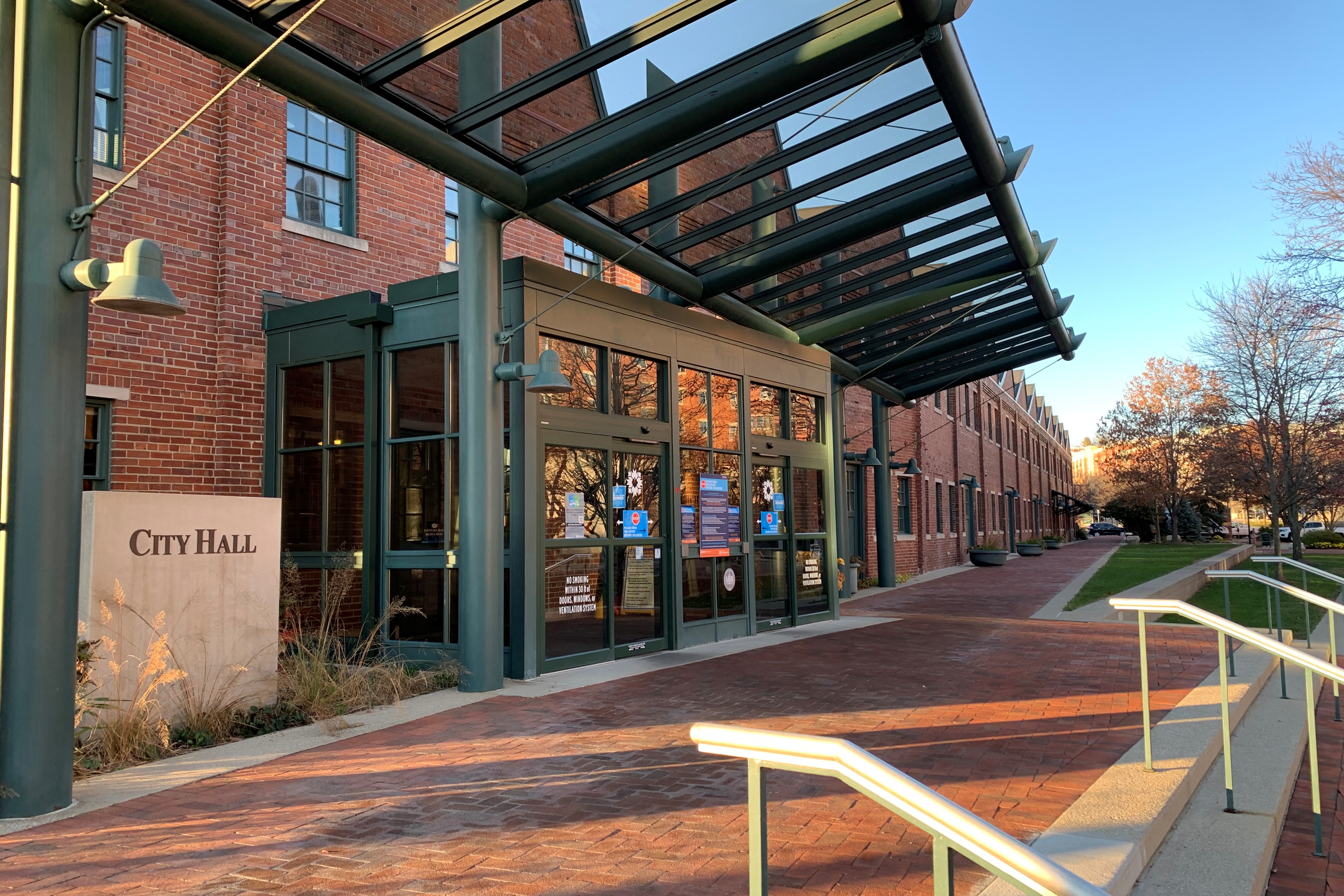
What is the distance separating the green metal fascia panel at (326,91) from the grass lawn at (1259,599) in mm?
8497

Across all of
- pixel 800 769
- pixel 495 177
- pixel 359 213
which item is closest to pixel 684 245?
pixel 495 177

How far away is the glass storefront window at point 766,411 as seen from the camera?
44.6ft

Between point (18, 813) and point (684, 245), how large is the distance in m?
7.92

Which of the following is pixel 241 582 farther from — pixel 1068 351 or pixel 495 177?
pixel 1068 351

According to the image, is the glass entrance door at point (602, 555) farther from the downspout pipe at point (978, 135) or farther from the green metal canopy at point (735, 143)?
the downspout pipe at point (978, 135)

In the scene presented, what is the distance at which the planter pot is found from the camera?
102 feet

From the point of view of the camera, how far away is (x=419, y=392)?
33.6 feet

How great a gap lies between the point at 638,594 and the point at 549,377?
10.9 feet

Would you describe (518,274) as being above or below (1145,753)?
above

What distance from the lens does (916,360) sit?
19.2 m

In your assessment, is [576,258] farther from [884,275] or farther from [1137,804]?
[1137,804]

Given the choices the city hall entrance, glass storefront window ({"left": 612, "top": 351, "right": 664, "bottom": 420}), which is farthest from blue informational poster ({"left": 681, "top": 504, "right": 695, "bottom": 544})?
glass storefront window ({"left": 612, "top": 351, "right": 664, "bottom": 420})

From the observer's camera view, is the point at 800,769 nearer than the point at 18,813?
Yes

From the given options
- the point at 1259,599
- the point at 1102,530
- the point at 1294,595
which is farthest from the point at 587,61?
the point at 1102,530
